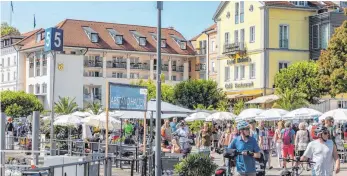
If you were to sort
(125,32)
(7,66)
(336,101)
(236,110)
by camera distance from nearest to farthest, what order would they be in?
1. (236,110)
2. (336,101)
3. (125,32)
4. (7,66)

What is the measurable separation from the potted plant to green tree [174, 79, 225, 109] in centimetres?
4359

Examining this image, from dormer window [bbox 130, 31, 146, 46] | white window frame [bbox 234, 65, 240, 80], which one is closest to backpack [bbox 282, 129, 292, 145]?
white window frame [bbox 234, 65, 240, 80]

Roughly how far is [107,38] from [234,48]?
70.4 ft

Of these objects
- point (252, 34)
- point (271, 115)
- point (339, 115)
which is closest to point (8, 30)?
point (252, 34)

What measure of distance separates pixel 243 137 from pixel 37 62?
6818cm

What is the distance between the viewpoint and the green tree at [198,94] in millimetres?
60062

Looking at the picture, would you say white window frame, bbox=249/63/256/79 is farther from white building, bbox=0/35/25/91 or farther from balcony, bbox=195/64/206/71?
white building, bbox=0/35/25/91

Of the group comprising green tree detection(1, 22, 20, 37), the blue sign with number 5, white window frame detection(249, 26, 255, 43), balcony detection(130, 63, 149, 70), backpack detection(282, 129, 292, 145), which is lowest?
backpack detection(282, 129, 292, 145)

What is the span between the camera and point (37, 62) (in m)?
78.1

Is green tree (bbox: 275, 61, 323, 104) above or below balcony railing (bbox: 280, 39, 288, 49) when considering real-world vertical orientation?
below

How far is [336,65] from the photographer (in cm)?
4269

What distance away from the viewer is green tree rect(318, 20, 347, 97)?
4222 centimetres

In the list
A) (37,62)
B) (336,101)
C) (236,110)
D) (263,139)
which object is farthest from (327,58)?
(37,62)

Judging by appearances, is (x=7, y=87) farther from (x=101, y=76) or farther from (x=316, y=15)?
(x=316, y=15)
